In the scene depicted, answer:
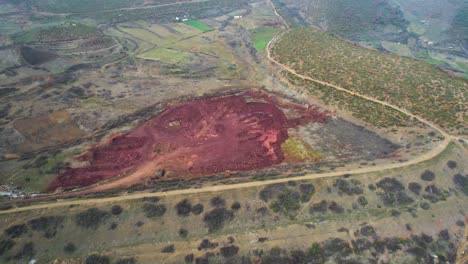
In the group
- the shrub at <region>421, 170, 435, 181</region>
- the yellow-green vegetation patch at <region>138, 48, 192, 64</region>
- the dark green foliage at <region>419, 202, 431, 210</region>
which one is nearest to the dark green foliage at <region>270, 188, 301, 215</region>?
the dark green foliage at <region>419, 202, 431, 210</region>

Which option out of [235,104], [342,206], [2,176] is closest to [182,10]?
[235,104]

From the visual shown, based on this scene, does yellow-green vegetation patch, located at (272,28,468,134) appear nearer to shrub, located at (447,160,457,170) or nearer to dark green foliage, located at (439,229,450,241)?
shrub, located at (447,160,457,170)

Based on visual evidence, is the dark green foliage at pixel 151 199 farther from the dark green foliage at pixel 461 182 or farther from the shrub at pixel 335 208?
the dark green foliage at pixel 461 182

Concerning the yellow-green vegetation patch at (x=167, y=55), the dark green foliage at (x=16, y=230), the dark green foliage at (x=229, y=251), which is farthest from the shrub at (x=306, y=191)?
the yellow-green vegetation patch at (x=167, y=55)

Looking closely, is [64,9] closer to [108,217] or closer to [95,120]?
[95,120]

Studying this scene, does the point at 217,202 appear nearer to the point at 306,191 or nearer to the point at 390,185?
the point at 306,191
